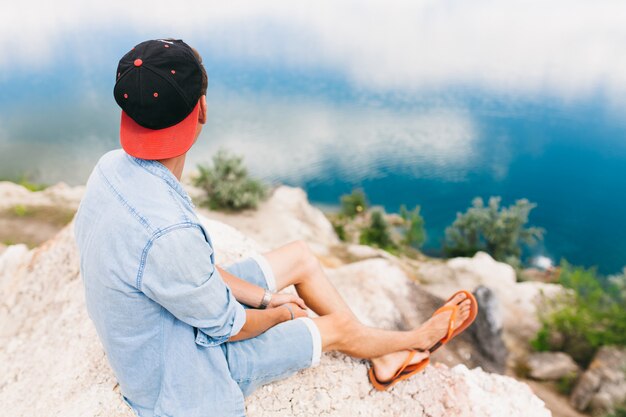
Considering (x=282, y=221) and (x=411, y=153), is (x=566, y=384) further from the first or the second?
(x=411, y=153)

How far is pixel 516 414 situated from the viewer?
3.12 metres

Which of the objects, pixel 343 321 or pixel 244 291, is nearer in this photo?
pixel 244 291

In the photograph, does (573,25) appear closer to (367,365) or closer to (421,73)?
(421,73)

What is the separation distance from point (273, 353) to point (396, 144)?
3675cm

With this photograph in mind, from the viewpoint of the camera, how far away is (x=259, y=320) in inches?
93.6

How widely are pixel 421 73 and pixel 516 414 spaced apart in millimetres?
63379

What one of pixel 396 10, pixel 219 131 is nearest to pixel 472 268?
pixel 219 131

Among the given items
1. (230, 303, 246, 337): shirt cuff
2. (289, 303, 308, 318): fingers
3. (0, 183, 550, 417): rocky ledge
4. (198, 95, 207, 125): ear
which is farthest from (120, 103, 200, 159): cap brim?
(0, 183, 550, 417): rocky ledge

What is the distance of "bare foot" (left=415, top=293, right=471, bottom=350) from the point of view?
318cm

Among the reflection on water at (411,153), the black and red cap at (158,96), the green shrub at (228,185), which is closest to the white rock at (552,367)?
the black and red cap at (158,96)

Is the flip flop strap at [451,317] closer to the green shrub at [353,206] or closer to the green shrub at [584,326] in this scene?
the green shrub at [584,326]

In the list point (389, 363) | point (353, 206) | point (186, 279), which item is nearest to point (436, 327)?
point (389, 363)

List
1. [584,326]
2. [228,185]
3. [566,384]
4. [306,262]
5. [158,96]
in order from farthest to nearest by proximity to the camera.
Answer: [228,185] < [584,326] < [566,384] < [306,262] < [158,96]

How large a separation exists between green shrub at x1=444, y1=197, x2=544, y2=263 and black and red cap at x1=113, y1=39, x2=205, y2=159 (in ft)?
68.4
